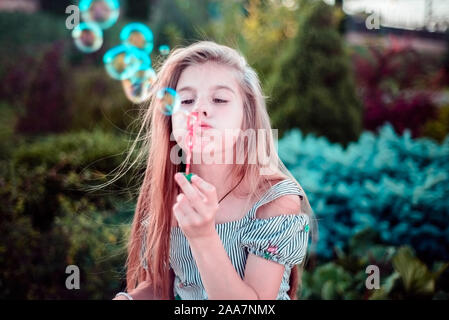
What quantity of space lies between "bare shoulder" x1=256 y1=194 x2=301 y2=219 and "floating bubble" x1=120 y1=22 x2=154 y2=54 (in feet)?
3.95

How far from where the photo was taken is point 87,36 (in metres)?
3.23

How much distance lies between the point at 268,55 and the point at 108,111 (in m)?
2.22

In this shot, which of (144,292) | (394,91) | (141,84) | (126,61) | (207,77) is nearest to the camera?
(207,77)

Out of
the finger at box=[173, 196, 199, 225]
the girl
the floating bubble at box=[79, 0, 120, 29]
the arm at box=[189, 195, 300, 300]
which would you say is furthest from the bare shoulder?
the floating bubble at box=[79, 0, 120, 29]

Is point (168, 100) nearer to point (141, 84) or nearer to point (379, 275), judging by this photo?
point (141, 84)

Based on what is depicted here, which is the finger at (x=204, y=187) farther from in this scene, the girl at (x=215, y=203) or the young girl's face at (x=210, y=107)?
Answer: the young girl's face at (x=210, y=107)

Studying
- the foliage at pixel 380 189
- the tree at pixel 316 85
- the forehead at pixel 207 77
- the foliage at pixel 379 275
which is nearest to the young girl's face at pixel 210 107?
the forehead at pixel 207 77

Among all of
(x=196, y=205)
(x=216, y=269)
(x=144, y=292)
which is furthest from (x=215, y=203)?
(x=144, y=292)

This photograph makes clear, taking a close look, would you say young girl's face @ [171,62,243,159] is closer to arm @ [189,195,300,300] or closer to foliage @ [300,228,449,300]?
arm @ [189,195,300,300]

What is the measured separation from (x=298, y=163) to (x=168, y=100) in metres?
2.36

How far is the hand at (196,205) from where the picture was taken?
160 cm

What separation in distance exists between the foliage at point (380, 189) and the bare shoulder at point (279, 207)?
1.73 meters
